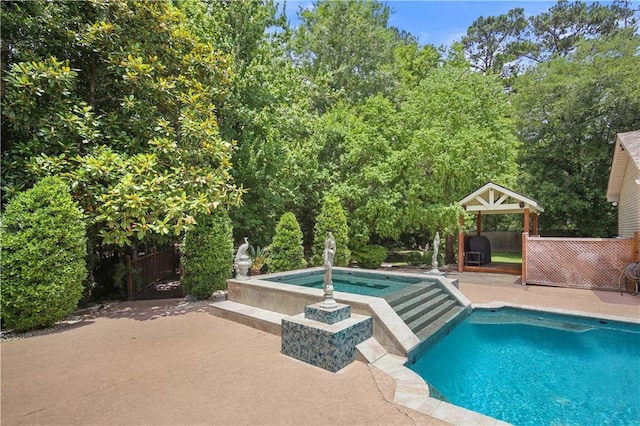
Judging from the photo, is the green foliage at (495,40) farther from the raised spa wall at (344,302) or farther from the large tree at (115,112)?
the large tree at (115,112)

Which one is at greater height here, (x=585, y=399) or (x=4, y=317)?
(x=4, y=317)

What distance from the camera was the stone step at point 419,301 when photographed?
630cm

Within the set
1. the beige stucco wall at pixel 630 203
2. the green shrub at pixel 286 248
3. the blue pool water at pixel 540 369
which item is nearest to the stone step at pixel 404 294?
the blue pool water at pixel 540 369

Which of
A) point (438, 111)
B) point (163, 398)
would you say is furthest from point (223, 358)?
point (438, 111)

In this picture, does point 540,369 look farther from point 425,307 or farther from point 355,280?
point 355,280

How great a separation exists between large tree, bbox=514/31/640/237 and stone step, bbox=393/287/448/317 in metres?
16.6

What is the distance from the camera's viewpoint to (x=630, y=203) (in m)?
12.6

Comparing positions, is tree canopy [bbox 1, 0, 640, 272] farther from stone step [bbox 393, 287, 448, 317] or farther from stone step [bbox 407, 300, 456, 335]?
stone step [bbox 407, 300, 456, 335]

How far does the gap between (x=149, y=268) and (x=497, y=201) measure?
13.3 metres

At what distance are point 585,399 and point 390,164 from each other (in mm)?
11491

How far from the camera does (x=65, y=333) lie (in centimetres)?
618

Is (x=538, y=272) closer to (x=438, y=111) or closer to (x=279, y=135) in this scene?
(x=438, y=111)

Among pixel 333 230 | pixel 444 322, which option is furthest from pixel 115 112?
pixel 444 322

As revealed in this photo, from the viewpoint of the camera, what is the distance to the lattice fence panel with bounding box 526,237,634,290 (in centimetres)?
1005
